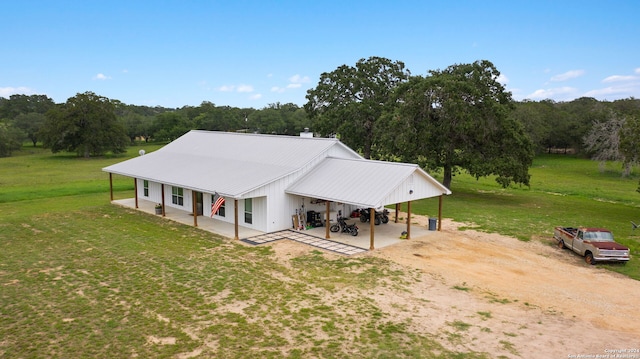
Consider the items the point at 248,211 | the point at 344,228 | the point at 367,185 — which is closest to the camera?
the point at 367,185

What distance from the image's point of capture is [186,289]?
14.4 m

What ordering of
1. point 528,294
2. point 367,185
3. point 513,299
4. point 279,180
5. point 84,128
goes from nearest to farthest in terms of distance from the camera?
point 513,299
point 528,294
point 367,185
point 279,180
point 84,128

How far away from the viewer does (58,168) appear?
2136 inches

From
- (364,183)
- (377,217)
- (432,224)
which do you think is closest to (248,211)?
(364,183)

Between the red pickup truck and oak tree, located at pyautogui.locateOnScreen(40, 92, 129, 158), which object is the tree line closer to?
oak tree, located at pyautogui.locateOnScreen(40, 92, 129, 158)

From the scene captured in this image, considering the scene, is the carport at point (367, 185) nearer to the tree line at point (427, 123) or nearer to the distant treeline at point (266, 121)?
the tree line at point (427, 123)

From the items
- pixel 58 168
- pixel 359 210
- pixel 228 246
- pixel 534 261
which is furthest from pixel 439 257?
pixel 58 168

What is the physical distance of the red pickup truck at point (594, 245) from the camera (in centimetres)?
1725

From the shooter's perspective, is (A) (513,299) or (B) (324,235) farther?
(B) (324,235)

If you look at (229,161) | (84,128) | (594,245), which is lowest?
(594,245)

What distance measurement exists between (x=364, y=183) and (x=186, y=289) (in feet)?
30.9

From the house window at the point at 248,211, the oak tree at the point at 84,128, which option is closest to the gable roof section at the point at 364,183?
the house window at the point at 248,211

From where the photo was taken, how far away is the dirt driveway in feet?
36.2

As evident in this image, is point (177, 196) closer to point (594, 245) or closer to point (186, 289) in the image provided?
point (186, 289)
